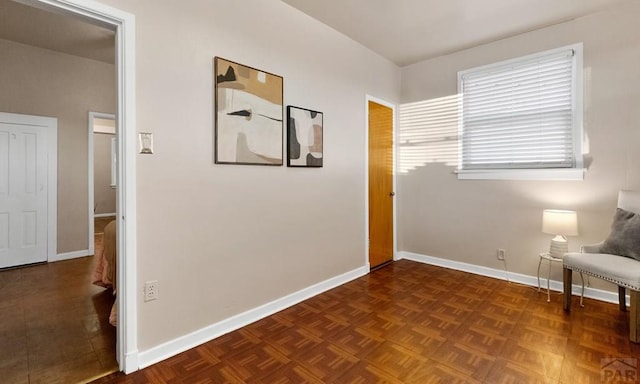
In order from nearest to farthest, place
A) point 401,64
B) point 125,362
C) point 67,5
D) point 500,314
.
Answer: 1. point 67,5
2. point 125,362
3. point 500,314
4. point 401,64

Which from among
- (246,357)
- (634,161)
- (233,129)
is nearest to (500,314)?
(634,161)

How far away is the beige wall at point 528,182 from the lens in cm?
273

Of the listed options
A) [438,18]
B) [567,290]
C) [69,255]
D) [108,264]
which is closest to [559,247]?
[567,290]

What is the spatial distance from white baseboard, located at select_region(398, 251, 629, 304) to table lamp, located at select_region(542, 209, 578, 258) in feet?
1.52

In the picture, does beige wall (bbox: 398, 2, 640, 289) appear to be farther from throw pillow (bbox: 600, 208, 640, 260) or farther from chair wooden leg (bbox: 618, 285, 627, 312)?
throw pillow (bbox: 600, 208, 640, 260)

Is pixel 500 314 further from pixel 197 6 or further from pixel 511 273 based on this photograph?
pixel 197 6

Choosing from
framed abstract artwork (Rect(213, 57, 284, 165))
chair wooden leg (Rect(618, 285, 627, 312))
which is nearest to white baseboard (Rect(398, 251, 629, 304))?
chair wooden leg (Rect(618, 285, 627, 312))

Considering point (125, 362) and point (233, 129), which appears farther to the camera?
point (233, 129)

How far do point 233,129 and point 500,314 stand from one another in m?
2.71

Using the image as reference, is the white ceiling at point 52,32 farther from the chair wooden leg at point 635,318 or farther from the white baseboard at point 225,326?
the chair wooden leg at point 635,318

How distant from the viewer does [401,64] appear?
4145 mm

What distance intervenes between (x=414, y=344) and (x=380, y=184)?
7.18 ft

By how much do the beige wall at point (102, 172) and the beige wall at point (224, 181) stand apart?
7718 mm

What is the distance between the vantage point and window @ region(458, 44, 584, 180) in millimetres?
2986
